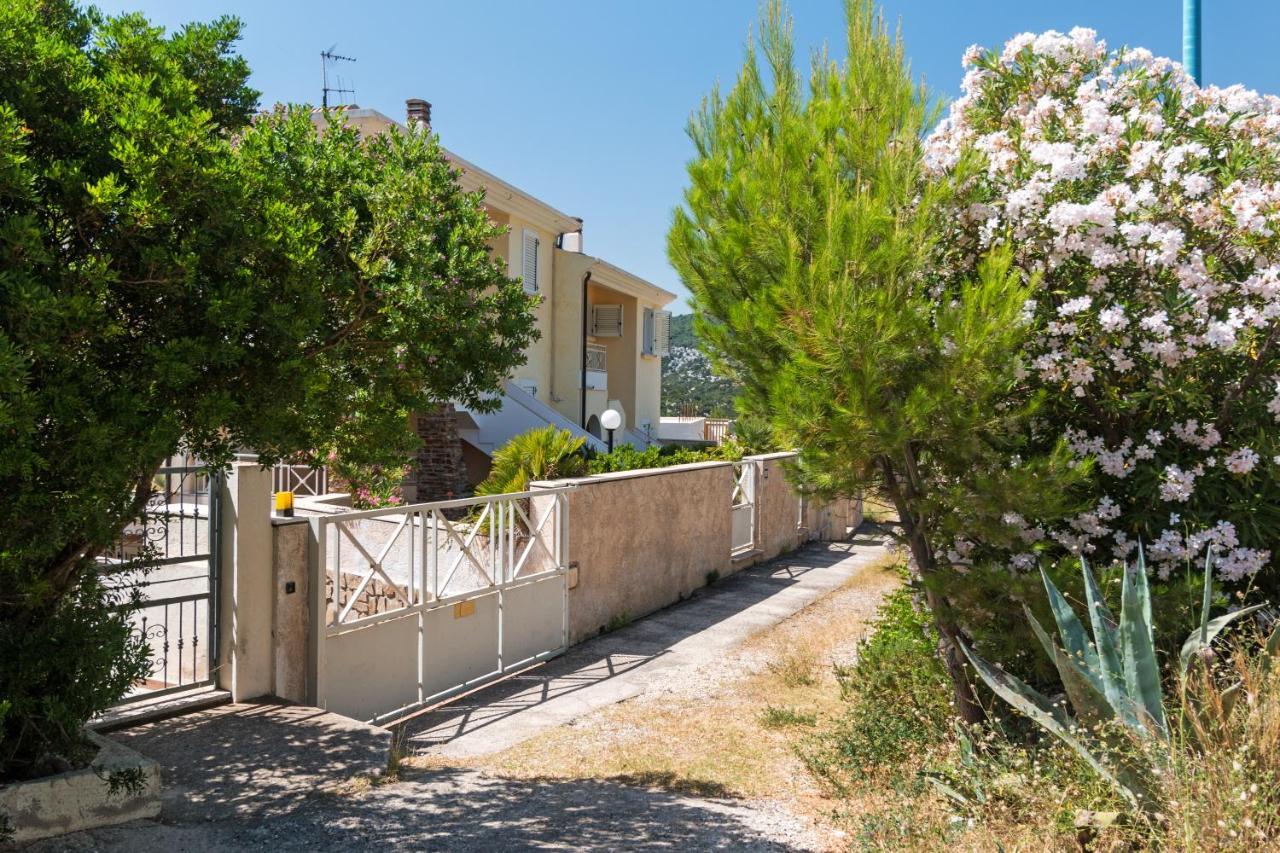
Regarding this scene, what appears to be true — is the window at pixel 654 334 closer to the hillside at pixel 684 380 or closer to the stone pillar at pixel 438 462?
the stone pillar at pixel 438 462

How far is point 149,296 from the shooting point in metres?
4.36

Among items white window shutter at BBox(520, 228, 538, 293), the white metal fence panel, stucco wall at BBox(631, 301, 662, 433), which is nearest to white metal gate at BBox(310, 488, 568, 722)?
the white metal fence panel

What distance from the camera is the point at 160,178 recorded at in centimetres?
413

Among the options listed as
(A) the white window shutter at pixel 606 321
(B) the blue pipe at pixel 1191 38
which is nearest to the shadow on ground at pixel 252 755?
(B) the blue pipe at pixel 1191 38

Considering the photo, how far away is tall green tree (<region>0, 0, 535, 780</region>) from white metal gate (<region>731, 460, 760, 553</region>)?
36.0ft

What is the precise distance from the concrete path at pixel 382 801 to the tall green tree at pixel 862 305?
7.19 ft

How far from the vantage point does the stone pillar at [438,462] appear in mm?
18219

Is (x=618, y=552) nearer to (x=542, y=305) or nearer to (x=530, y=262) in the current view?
(x=530, y=262)

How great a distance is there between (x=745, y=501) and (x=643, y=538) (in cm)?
440

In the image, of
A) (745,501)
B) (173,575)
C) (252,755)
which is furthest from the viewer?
(745,501)

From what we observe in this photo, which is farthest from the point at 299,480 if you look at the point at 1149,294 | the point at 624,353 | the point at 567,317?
the point at 624,353

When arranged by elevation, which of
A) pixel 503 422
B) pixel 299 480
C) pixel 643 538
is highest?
pixel 503 422

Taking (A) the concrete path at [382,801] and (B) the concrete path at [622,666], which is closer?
(A) the concrete path at [382,801]

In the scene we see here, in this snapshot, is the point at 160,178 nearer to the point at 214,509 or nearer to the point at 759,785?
the point at 214,509
